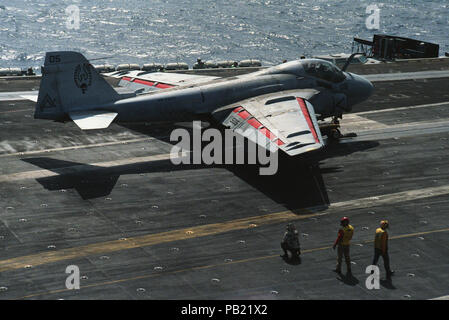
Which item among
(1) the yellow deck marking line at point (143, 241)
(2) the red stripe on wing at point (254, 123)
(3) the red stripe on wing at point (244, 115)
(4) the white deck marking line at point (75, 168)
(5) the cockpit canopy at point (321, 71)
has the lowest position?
(1) the yellow deck marking line at point (143, 241)

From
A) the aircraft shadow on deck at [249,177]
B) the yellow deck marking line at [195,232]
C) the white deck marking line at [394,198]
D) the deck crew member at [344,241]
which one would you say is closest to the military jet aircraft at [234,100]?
the aircraft shadow on deck at [249,177]

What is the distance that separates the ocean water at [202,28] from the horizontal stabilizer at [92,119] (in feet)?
238

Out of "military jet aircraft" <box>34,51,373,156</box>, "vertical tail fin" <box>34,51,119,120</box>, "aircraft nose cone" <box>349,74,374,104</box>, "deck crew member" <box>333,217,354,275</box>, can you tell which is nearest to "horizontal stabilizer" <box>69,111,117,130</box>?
"military jet aircraft" <box>34,51,373,156</box>

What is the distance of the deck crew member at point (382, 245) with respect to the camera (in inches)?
902

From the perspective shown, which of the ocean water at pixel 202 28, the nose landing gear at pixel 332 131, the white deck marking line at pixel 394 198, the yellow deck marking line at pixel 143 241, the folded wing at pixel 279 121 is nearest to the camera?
the yellow deck marking line at pixel 143 241

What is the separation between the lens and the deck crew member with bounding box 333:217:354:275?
23156 mm

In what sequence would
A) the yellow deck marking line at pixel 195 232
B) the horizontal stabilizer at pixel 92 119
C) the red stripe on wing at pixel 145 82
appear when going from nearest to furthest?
1. the yellow deck marking line at pixel 195 232
2. the horizontal stabilizer at pixel 92 119
3. the red stripe on wing at pixel 145 82

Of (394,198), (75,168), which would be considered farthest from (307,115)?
(75,168)

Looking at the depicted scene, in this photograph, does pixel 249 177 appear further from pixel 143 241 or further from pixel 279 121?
pixel 143 241

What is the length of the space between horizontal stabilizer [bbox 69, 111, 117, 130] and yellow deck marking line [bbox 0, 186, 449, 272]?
8637 millimetres

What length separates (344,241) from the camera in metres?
23.2

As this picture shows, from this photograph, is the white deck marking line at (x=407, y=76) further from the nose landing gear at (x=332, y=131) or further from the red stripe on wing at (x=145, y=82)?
the red stripe on wing at (x=145, y=82)

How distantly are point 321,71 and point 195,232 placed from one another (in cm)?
1704

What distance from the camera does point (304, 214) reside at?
29344 millimetres
